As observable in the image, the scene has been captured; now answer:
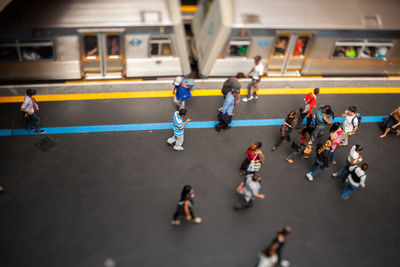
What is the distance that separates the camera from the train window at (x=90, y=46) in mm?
11656

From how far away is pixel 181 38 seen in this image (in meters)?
11.9

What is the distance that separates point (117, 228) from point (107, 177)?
1578 mm

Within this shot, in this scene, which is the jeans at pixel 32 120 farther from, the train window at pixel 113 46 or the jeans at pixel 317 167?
the jeans at pixel 317 167

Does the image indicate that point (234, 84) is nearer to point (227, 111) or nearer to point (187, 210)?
point (227, 111)

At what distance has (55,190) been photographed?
9250 millimetres

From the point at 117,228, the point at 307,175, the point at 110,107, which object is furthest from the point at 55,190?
the point at 307,175

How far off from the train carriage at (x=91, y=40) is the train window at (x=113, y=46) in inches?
1.2

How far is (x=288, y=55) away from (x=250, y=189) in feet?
21.2

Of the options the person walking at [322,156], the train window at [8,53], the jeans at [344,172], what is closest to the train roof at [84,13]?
the train window at [8,53]

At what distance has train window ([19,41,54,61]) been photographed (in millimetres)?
11383

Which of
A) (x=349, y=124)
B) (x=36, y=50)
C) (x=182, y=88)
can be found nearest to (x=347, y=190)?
(x=349, y=124)

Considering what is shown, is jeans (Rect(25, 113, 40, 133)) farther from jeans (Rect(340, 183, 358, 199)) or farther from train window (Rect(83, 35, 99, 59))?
jeans (Rect(340, 183, 358, 199))

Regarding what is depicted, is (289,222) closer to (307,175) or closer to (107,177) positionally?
(307,175)

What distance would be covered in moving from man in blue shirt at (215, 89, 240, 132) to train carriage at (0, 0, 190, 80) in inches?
113
